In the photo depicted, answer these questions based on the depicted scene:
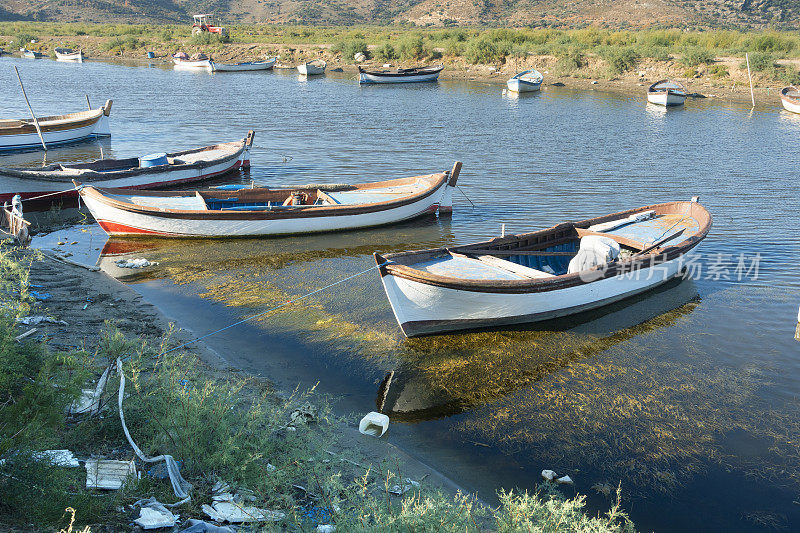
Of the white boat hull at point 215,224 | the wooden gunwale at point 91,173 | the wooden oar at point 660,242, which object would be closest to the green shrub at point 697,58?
the wooden oar at point 660,242

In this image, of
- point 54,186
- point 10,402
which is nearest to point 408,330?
point 10,402

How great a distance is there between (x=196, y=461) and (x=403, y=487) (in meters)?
1.97

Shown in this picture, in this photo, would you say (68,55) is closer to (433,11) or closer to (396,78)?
(396,78)

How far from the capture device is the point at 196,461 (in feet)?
17.7

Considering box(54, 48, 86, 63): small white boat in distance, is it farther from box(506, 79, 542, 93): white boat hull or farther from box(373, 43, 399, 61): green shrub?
box(506, 79, 542, 93): white boat hull

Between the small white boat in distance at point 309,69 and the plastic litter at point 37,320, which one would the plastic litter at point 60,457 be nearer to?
the plastic litter at point 37,320

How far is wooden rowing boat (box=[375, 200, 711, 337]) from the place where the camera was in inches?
357

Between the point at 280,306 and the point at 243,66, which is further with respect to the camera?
the point at 243,66

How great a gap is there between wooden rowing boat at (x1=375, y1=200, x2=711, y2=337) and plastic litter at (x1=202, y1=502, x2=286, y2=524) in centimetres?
449

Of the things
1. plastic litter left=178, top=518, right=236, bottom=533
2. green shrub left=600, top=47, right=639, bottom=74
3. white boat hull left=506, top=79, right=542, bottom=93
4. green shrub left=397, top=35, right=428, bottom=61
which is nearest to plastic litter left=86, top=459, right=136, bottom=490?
plastic litter left=178, top=518, right=236, bottom=533

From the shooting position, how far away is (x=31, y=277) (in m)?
10.4

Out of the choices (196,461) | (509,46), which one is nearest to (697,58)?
(509,46)

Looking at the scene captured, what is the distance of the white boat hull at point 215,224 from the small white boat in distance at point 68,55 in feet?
183

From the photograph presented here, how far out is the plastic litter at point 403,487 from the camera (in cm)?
575
